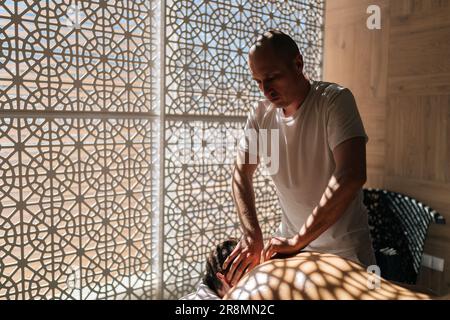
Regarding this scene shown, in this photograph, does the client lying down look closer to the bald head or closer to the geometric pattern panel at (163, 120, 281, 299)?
the bald head

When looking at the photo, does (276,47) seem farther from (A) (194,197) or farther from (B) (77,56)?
(A) (194,197)

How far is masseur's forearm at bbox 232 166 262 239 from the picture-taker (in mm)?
1544

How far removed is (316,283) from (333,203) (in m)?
0.40

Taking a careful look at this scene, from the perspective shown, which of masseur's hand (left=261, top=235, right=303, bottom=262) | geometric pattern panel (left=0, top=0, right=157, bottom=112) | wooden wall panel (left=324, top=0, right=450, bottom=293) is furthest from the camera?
wooden wall panel (left=324, top=0, right=450, bottom=293)

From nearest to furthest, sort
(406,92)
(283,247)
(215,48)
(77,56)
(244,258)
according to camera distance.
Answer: (283,247)
(244,258)
(77,56)
(215,48)
(406,92)

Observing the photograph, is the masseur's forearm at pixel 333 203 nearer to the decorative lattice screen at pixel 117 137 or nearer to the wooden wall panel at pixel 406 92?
the decorative lattice screen at pixel 117 137

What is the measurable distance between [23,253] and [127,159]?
0.74 m

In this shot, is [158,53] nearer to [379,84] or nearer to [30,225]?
[30,225]

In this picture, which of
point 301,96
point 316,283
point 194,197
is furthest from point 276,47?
point 194,197

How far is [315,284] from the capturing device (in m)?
1.04

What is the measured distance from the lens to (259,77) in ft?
5.03

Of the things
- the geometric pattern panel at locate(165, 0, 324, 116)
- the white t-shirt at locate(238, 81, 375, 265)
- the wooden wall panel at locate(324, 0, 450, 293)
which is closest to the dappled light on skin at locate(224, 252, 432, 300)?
the white t-shirt at locate(238, 81, 375, 265)

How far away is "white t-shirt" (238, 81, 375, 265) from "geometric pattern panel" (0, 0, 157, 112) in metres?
1.08
